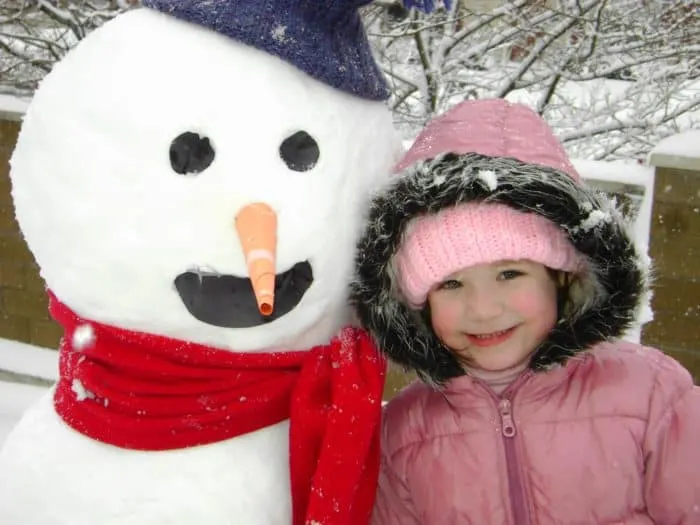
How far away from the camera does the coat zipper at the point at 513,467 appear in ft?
5.22

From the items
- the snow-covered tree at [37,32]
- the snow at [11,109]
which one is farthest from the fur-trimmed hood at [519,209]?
the snow-covered tree at [37,32]

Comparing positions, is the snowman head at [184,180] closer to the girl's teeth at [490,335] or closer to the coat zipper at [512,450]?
the girl's teeth at [490,335]

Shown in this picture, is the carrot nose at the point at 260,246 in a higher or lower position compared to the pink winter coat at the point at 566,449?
higher

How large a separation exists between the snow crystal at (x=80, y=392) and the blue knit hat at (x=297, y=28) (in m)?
0.70

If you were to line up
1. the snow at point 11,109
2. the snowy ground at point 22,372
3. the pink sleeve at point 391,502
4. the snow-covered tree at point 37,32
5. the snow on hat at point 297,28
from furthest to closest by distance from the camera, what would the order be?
the snow-covered tree at point 37,32, the snow at point 11,109, the snowy ground at point 22,372, the pink sleeve at point 391,502, the snow on hat at point 297,28

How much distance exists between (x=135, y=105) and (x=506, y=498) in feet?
3.44

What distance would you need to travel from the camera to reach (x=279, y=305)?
1.36 meters

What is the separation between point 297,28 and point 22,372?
341 centimetres

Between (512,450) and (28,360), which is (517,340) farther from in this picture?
(28,360)

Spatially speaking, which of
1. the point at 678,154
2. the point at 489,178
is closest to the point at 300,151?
the point at 489,178

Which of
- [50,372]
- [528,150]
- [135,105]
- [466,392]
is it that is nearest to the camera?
[135,105]

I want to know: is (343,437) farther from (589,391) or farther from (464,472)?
(589,391)

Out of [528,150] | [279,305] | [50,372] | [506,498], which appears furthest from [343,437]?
[50,372]

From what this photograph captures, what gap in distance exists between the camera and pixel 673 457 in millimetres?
1555
